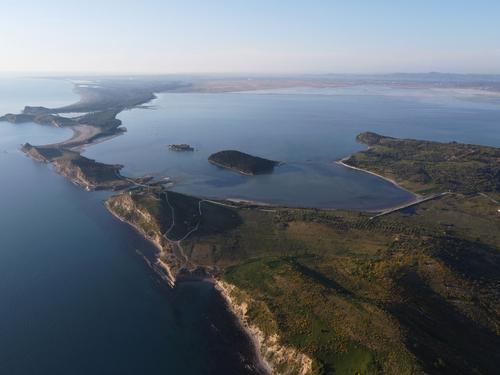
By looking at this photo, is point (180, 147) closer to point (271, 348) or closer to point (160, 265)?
point (160, 265)

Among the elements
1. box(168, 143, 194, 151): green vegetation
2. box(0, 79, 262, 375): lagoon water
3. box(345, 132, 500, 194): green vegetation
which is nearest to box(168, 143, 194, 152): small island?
box(168, 143, 194, 151): green vegetation

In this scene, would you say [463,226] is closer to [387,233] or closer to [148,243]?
[387,233]

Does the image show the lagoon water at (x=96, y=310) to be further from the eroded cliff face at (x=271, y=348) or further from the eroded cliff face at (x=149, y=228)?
the eroded cliff face at (x=149, y=228)

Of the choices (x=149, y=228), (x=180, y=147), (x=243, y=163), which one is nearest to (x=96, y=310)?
(x=149, y=228)

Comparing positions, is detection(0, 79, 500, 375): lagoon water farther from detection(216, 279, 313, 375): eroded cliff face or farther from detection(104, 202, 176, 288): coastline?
detection(216, 279, 313, 375): eroded cliff face

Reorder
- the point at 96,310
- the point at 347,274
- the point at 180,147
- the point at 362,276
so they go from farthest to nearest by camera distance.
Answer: the point at 180,147 → the point at 347,274 → the point at 362,276 → the point at 96,310

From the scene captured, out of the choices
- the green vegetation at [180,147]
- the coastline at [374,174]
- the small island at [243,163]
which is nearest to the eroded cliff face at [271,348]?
the coastline at [374,174]

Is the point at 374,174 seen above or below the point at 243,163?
below
